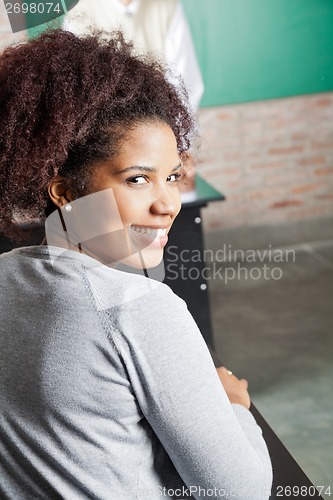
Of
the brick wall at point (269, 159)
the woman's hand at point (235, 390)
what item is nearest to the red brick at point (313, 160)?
the brick wall at point (269, 159)

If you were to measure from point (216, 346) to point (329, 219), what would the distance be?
1.66m

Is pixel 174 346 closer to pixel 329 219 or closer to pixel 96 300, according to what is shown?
pixel 96 300

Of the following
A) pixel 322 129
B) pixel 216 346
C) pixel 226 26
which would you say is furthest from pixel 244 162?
pixel 216 346

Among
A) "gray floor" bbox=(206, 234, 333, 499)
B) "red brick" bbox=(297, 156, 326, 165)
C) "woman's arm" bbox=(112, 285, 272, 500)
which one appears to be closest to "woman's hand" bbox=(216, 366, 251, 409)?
"woman's arm" bbox=(112, 285, 272, 500)

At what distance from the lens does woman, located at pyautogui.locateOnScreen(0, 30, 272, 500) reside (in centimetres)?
66

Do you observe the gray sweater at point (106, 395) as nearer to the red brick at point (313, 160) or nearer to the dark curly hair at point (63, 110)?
the dark curly hair at point (63, 110)

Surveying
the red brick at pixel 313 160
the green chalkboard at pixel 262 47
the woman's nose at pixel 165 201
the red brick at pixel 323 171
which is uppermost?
the woman's nose at pixel 165 201

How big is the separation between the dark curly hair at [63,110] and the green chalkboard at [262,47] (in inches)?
112

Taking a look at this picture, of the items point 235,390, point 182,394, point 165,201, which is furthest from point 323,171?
point 182,394

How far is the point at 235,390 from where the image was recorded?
916mm

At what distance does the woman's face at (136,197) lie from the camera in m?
0.75

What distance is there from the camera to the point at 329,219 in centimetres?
395

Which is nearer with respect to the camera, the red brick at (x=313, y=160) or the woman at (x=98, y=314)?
the woman at (x=98, y=314)

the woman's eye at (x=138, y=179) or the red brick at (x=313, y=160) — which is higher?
the woman's eye at (x=138, y=179)
